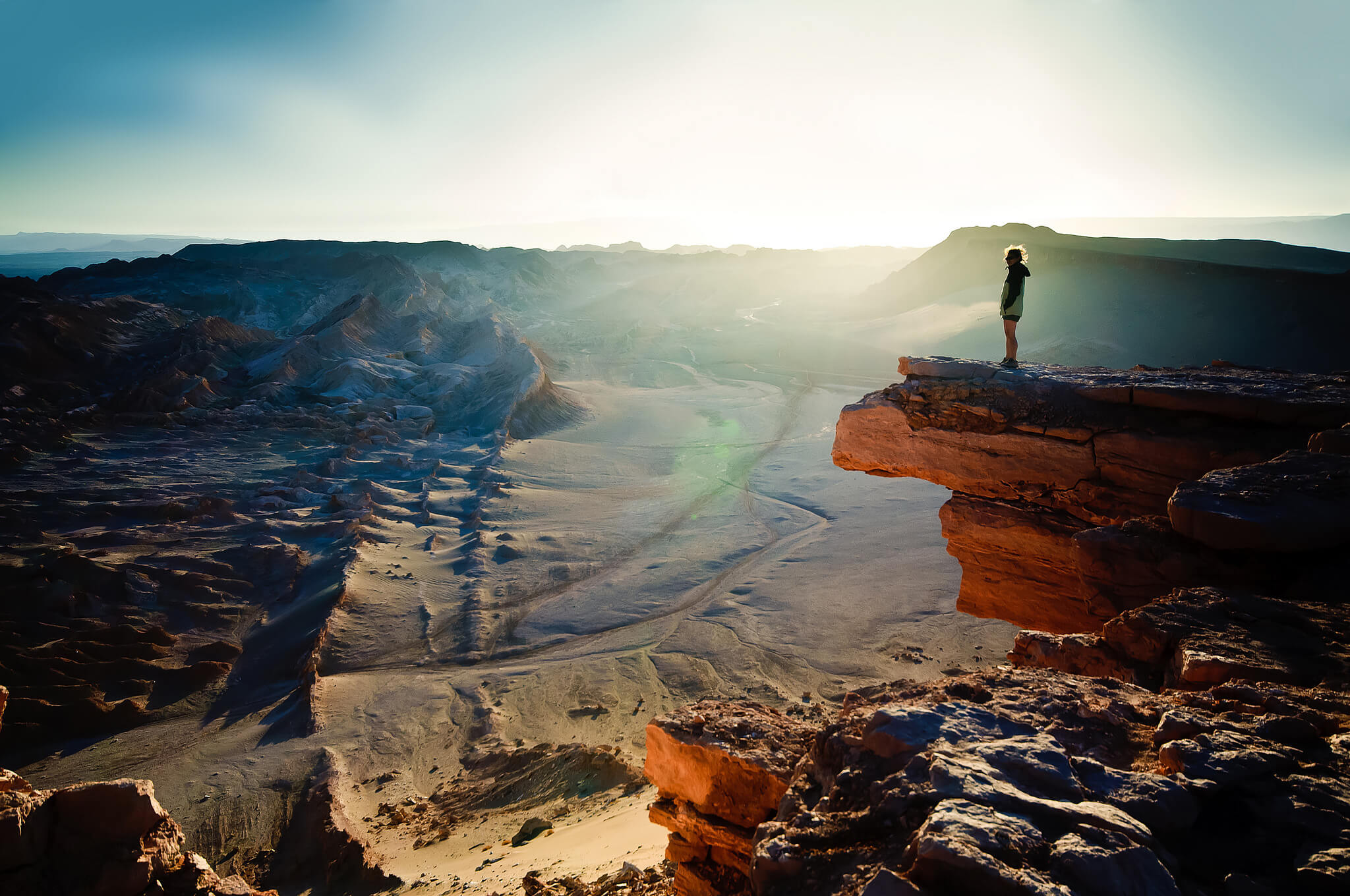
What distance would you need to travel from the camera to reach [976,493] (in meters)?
7.49

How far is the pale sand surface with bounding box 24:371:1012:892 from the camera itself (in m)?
8.75

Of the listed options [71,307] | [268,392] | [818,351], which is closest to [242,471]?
[268,392]

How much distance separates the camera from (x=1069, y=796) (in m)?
2.61

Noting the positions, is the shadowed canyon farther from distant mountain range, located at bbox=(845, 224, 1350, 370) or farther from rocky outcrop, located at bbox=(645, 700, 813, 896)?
distant mountain range, located at bbox=(845, 224, 1350, 370)

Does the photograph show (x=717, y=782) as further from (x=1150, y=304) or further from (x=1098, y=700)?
(x=1150, y=304)

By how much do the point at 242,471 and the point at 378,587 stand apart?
10030mm

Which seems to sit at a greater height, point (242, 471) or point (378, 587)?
point (242, 471)

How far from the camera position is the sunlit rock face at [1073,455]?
17.3 feet

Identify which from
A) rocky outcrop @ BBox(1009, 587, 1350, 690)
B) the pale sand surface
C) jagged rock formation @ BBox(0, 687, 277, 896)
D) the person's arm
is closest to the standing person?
the person's arm

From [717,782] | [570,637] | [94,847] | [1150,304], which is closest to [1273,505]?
[717,782]

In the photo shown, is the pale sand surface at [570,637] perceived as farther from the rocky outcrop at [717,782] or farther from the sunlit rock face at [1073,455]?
the sunlit rock face at [1073,455]

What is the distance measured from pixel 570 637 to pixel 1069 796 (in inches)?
452

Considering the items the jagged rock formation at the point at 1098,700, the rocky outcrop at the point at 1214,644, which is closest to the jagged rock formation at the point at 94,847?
the jagged rock formation at the point at 1098,700

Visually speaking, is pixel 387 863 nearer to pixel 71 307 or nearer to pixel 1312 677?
pixel 1312 677
